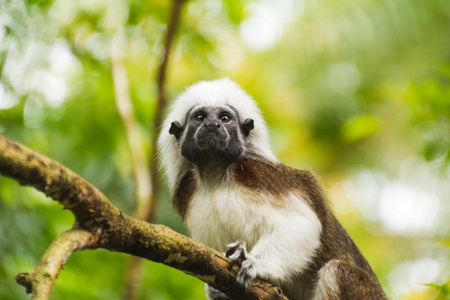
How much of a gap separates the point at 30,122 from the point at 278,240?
12.6ft

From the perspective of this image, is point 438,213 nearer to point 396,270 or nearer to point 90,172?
point 396,270

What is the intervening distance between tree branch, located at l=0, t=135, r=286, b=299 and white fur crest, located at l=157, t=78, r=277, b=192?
1.43 m

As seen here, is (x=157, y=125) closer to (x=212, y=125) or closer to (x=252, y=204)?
(x=212, y=125)

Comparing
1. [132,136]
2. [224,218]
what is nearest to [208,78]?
[132,136]

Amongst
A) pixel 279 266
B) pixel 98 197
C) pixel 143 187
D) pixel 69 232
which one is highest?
pixel 143 187

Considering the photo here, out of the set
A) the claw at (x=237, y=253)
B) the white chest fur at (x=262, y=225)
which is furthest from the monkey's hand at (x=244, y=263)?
the white chest fur at (x=262, y=225)

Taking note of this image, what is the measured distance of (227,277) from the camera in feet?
11.2

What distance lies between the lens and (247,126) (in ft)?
15.2

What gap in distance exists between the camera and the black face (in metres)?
4.25

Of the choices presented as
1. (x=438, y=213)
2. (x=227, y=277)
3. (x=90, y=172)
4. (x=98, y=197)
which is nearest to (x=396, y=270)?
(x=438, y=213)

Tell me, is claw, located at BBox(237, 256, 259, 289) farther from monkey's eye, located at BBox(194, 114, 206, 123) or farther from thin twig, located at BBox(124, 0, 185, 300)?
thin twig, located at BBox(124, 0, 185, 300)

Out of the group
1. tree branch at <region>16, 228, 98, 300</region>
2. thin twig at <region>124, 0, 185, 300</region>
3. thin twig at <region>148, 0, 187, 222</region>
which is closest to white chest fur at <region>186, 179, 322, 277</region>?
thin twig at <region>124, 0, 185, 300</region>

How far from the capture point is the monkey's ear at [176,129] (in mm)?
4676

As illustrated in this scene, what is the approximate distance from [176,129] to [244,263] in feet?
5.08
